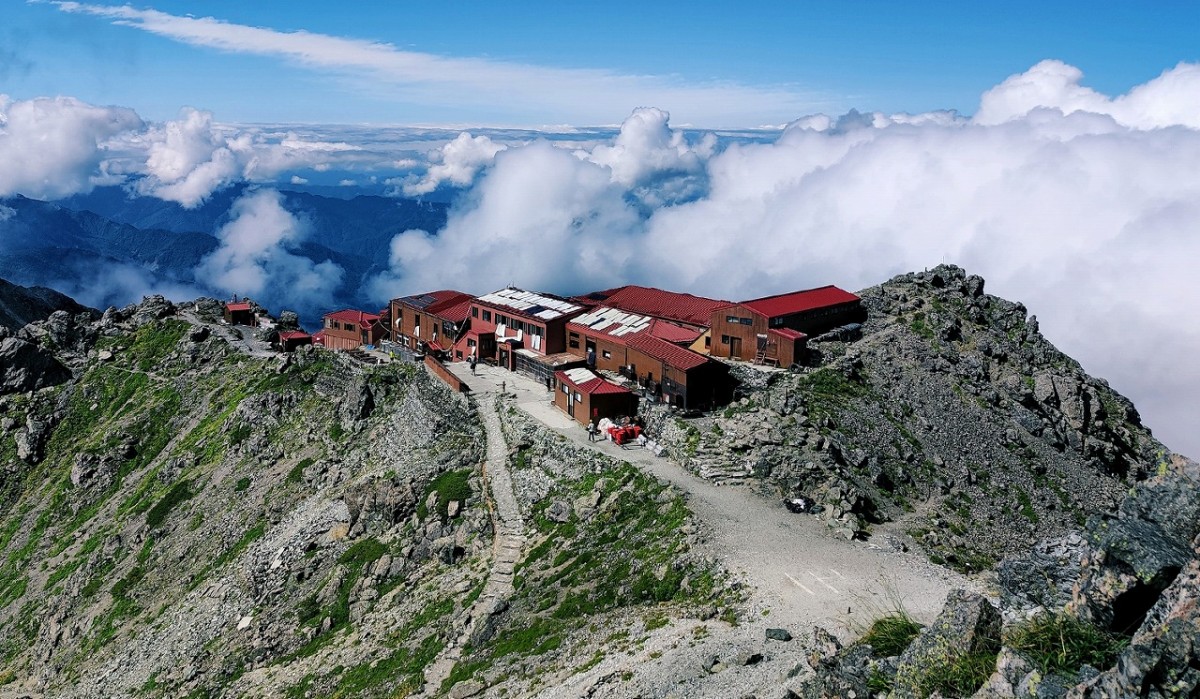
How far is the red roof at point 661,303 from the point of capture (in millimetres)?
87062

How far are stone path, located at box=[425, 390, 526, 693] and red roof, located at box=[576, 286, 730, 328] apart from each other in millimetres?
22364

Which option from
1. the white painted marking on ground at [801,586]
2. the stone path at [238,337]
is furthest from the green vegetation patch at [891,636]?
the stone path at [238,337]

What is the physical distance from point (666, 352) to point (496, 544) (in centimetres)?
2449

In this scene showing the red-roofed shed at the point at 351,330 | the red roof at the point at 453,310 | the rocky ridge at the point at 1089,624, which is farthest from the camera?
the red-roofed shed at the point at 351,330

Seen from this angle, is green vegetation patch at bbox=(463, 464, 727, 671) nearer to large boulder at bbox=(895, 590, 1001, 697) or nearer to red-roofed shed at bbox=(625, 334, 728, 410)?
red-roofed shed at bbox=(625, 334, 728, 410)

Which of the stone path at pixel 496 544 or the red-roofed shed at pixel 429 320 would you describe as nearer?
the stone path at pixel 496 544

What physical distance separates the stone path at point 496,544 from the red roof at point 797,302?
86.4ft

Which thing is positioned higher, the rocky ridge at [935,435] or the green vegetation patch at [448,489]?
the rocky ridge at [935,435]

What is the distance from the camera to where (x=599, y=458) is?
59469 mm

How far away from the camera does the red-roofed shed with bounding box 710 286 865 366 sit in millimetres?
74875

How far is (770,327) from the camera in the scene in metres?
75.6

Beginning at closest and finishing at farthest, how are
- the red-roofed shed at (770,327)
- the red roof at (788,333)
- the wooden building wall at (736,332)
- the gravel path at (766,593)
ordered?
the gravel path at (766,593)
the red roof at (788,333)
the red-roofed shed at (770,327)
the wooden building wall at (736,332)

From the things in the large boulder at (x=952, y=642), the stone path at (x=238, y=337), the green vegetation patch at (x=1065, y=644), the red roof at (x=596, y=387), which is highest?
the green vegetation patch at (x=1065, y=644)

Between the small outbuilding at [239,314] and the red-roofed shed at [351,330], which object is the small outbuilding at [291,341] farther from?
the small outbuilding at [239,314]
